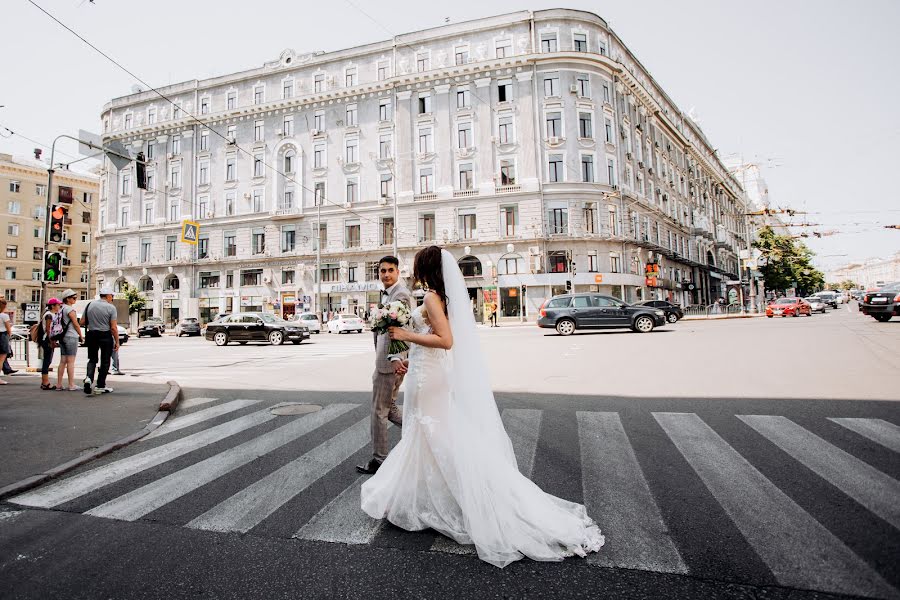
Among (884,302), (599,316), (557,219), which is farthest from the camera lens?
(557,219)

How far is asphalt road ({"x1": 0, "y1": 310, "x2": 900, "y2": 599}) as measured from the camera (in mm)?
2416

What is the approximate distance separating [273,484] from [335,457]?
77 centimetres

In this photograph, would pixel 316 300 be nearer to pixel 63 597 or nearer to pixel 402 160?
pixel 402 160

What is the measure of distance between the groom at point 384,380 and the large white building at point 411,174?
31138 millimetres

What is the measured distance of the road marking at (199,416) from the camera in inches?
235

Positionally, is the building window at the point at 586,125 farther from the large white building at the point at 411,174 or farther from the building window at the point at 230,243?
the building window at the point at 230,243

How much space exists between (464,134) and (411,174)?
5428 mm

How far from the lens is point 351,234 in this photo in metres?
40.8

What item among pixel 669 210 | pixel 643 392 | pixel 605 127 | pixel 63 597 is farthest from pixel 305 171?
pixel 63 597

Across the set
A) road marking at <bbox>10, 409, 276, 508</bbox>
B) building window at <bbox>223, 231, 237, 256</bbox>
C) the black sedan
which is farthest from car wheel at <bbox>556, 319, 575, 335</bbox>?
building window at <bbox>223, 231, 237, 256</bbox>

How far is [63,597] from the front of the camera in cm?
238

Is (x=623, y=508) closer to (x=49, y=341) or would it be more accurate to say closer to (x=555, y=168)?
(x=49, y=341)

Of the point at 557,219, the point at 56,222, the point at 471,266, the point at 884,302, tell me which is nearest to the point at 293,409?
the point at 56,222

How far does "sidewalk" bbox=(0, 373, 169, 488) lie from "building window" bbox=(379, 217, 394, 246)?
101ft
